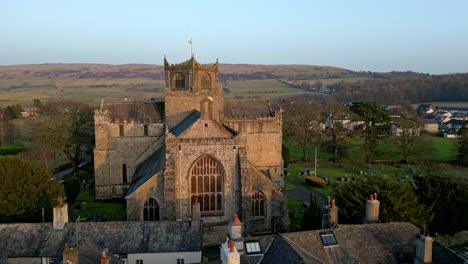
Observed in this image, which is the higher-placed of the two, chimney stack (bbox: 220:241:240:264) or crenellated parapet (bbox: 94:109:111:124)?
crenellated parapet (bbox: 94:109:111:124)

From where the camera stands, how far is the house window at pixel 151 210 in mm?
27938

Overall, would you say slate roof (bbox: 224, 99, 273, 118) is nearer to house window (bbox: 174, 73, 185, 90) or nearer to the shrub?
house window (bbox: 174, 73, 185, 90)

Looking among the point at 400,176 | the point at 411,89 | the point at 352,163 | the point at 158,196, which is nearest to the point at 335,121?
the point at 352,163

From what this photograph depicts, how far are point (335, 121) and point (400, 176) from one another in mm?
10509

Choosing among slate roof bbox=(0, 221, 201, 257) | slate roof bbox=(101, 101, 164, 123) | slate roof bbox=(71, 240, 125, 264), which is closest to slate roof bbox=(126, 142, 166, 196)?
slate roof bbox=(101, 101, 164, 123)

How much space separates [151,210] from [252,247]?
1220 centimetres

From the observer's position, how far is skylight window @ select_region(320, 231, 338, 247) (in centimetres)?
1764

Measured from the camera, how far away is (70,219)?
3244cm

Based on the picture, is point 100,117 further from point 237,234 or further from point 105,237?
point 237,234

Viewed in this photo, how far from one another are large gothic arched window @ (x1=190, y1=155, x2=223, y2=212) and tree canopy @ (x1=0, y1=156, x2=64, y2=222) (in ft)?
30.6

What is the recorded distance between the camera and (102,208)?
35.0 metres

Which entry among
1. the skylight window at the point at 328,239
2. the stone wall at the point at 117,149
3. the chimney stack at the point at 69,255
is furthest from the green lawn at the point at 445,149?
the chimney stack at the point at 69,255

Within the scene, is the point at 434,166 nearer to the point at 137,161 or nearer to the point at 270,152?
the point at 270,152

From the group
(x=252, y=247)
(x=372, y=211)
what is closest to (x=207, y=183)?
(x=252, y=247)
